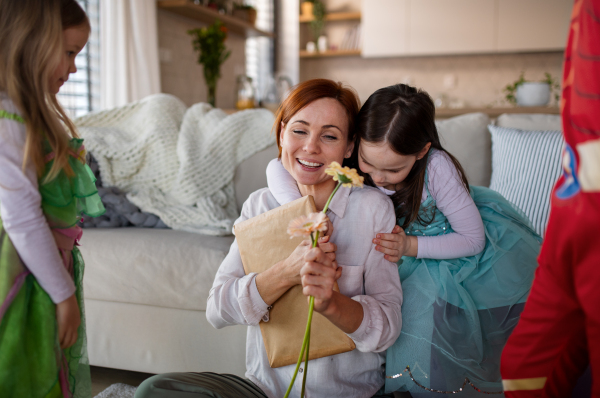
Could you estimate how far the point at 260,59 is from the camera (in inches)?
210

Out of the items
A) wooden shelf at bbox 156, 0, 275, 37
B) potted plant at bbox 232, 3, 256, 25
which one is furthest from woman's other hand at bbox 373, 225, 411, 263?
potted plant at bbox 232, 3, 256, 25

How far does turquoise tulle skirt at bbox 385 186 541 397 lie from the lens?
3.38ft

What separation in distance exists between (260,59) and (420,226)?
4488 millimetres

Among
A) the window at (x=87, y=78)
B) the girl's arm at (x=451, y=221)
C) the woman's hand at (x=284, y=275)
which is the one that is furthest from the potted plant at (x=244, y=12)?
the woman's hand at (x=284, y=275)

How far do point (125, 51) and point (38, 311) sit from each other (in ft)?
8.35

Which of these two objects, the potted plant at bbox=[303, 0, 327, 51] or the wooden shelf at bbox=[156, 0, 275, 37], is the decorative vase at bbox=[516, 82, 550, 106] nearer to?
the wooden shelf at bbox=[156, 0, 275, 37]

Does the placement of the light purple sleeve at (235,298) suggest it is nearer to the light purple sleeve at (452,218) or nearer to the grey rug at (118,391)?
the light purple sleeve at (452,218)

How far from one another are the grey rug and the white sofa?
70mm

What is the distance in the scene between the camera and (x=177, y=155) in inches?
81.7

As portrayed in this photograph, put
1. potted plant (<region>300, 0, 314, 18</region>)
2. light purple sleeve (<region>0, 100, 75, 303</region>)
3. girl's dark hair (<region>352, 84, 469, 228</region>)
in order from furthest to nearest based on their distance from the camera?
1. potted plant (<region>300, 0, 314, 18</region>)
2. girl's dark hair (<region>352, 84, 469, 228</region>)
3. light purple sleeve (<region>0, 100, 75, 303</region>)

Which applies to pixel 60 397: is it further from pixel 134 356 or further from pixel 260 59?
pixel 260 59

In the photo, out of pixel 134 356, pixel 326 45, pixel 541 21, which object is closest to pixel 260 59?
pixel 326 45

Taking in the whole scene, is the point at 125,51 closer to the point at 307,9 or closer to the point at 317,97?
the point at 317,97

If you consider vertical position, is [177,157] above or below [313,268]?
above
